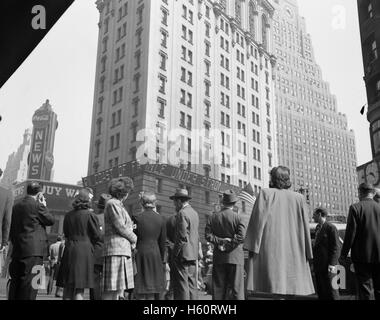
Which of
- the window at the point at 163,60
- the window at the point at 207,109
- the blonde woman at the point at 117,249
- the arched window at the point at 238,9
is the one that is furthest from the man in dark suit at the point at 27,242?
the arched window at the point at 238,9

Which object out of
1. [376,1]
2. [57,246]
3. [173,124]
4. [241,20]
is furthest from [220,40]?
[57,246]

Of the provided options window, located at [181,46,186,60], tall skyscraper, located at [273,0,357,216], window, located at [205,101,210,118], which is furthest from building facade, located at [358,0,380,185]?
window, located at [181,46,186,60]

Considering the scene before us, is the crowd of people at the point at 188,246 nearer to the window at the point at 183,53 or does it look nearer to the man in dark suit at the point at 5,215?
the man in dark suit at the point at 5,215

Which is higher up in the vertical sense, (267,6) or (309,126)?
(309,126)

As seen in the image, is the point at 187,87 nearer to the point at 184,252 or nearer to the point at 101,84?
the point at 101,84

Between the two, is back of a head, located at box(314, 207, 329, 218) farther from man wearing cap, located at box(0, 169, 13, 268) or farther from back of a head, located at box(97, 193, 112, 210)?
man wearing cap, located at box(0, 169, 13, 268)

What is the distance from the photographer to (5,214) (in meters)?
5.64

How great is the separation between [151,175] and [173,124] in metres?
5.09

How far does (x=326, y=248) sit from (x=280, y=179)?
238cm

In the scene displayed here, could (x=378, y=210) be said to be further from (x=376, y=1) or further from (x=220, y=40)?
(x=220, y=40)

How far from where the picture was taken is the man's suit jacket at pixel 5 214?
559cm

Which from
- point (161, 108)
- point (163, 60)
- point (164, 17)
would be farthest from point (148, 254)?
point (164, 17)

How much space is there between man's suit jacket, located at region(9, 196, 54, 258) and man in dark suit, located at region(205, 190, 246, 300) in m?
2.44

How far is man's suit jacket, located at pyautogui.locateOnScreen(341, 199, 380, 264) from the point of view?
511 cm
